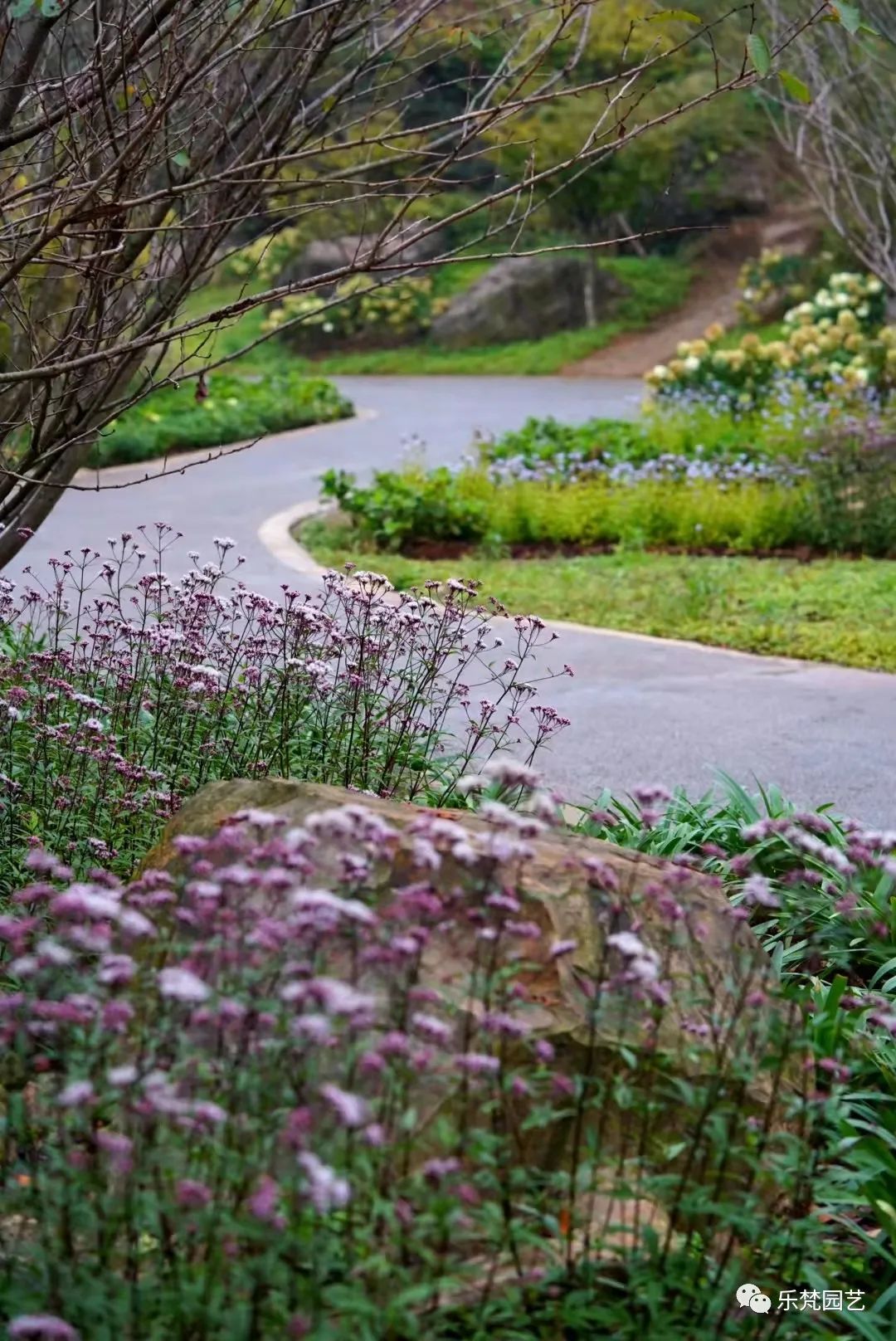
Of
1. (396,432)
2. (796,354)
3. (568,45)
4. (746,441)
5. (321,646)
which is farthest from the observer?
(568,45)

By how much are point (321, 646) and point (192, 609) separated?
1.80 feet

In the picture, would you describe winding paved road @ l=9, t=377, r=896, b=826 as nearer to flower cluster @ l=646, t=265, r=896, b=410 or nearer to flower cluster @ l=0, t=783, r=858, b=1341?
flower cluster @ l=0, t=783, r=858, b=1341

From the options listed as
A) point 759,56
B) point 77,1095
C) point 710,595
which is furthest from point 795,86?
point 710,595

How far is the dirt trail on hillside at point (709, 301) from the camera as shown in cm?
3331

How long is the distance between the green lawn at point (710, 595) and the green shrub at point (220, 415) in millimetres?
5899

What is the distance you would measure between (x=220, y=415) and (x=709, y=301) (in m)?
21.3

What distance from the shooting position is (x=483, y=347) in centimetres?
3581

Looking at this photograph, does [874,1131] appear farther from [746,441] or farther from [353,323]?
[353,323]

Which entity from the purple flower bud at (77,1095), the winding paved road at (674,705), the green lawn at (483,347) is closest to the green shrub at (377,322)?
the green lawn at (483,347)

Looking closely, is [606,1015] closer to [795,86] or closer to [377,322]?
[795,86]

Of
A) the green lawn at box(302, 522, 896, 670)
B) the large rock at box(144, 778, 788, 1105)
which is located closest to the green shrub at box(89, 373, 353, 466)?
the green lawn at box(302, 522, 896, 670)

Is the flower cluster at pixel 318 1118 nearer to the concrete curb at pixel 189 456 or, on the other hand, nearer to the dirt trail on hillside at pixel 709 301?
the concrete curb at pixel 189 456

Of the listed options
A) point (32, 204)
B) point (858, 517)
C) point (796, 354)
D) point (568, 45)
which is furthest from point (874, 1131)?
point (568, 45)

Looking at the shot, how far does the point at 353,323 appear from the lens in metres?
36.7
